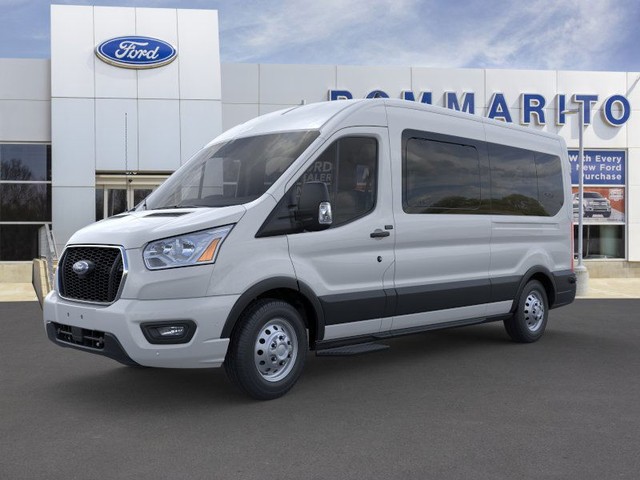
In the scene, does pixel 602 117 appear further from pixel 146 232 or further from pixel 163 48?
pixel 146 232

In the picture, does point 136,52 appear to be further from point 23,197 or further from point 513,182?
point 513,182

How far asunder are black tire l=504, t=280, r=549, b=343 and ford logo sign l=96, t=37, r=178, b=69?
12.5 m

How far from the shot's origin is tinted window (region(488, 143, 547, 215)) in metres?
8.00

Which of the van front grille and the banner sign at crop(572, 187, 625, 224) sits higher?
the banner sign at crop(572, 187, 625, 224)

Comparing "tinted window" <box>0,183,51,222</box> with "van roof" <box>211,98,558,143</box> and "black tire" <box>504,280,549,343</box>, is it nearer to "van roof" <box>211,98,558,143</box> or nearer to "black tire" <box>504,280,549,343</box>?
"van roof" <box>211,98,558,143</box>

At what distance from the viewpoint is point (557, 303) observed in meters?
8.88

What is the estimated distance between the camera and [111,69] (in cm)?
1791

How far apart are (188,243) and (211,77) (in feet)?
45.7

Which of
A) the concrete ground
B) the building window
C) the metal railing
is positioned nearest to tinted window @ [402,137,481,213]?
the metal railing

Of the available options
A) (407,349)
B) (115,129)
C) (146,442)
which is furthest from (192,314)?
(115,129)

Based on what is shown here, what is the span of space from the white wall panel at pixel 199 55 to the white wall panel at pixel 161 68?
0.54ft

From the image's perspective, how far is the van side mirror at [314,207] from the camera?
5504mm

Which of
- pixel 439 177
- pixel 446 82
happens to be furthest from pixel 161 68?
pixel 439 177

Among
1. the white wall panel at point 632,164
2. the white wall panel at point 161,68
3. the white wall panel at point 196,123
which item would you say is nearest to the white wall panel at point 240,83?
the white wall panel at point 196,123
